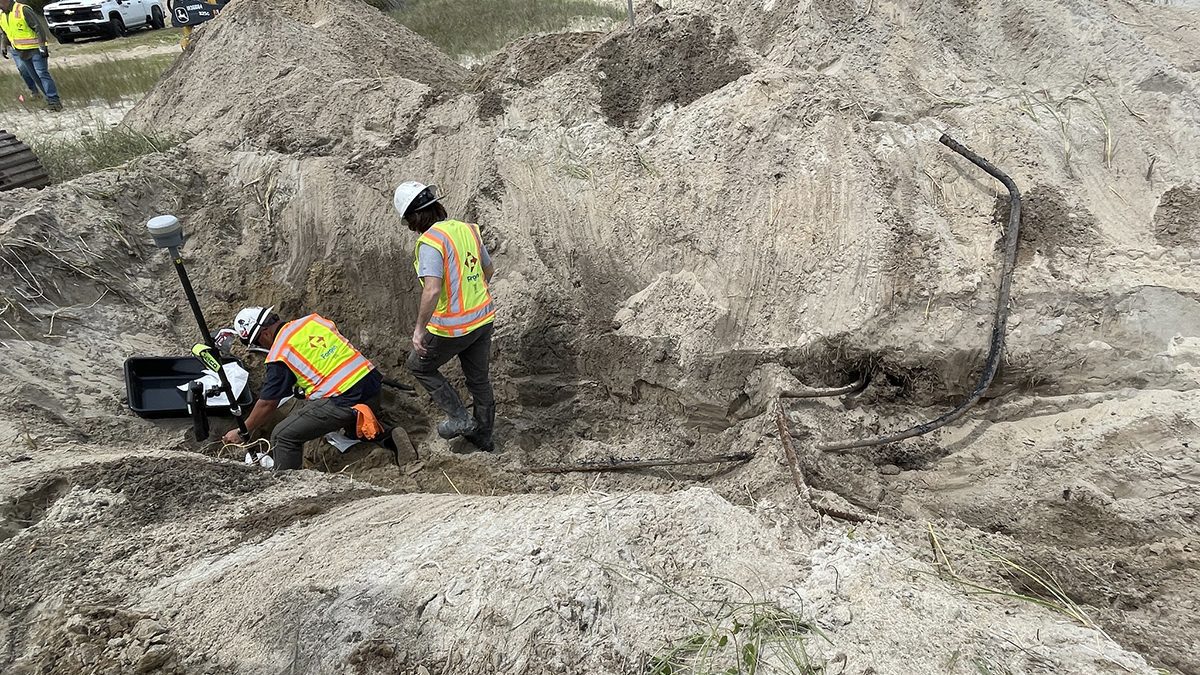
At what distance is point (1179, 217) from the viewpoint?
4.45m

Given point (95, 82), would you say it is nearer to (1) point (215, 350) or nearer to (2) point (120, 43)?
(2) point (120, 43)

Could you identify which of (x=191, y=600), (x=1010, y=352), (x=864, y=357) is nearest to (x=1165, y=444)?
(x=1010, y=352)

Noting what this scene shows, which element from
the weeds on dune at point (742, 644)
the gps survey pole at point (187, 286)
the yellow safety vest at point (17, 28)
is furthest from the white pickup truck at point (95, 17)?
the weeds on dune at point (742, 644)

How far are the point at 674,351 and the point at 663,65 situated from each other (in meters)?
2.93

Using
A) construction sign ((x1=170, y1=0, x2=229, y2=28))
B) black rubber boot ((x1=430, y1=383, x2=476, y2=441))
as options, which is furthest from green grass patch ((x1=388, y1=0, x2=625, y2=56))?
black rubber boot ((x1=430, y1=383, x2=476, y2=441))

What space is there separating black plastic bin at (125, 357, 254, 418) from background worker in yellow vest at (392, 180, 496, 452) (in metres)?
1.65

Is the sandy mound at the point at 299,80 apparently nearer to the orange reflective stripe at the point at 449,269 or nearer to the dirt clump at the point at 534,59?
the dirt clump at the point at 534,59

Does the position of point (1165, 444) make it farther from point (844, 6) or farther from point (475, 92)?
point (475, 92)

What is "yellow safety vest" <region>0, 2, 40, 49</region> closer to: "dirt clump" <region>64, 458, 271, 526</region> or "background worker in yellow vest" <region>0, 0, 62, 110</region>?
"background worker in yellow vest" <region>0, 0, 62, 110</region>

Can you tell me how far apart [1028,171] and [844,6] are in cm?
217

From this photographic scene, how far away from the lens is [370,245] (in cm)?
586

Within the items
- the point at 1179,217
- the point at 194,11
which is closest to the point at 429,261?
the point at 1179,217

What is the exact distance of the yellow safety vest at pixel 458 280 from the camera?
4.09 metres

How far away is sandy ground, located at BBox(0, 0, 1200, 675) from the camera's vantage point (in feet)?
8.52
